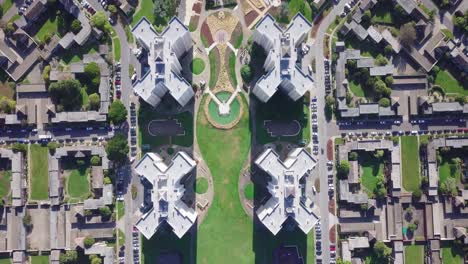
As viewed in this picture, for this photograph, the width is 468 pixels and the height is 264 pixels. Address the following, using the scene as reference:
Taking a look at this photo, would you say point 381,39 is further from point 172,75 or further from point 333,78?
point 172,75

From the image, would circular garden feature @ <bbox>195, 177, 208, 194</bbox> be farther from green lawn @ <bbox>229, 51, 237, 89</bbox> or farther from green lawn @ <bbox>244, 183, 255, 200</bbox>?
green lawn @ <bbox>229, 51, 237, 89</bbox>

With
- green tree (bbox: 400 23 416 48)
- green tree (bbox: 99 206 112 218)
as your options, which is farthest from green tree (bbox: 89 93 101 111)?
green tree (bbox: 400 23 416 48)

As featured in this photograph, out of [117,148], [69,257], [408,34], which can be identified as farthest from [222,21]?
[69,257]

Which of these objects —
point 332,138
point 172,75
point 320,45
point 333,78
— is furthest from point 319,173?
point 172,75

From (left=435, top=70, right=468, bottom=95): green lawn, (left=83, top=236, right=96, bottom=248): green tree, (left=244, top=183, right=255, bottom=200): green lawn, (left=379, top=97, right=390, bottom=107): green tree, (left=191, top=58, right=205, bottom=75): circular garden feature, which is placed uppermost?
(left=191, top=58, right=205, bottom=75): circular garden feature

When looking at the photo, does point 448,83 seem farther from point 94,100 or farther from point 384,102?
point 94,100

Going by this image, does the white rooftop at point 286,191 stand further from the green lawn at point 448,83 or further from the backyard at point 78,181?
the backyard at point 78,181
